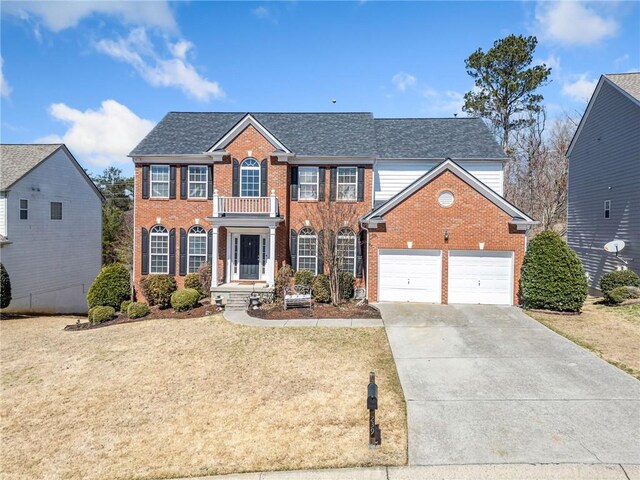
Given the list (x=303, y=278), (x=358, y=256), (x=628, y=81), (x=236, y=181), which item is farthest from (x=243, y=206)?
(x=628, y=81)

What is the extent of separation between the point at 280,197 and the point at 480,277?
9130 mm

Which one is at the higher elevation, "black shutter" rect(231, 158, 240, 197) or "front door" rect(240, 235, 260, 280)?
"black shutter" rect(231, 158, 240, 197)

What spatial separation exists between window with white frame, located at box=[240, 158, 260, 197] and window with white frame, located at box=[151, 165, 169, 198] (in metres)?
3.77

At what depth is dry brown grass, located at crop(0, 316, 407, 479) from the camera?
6023 mm

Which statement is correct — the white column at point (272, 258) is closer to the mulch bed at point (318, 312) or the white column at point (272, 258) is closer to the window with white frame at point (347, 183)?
the mulch bed at point (318, 312)

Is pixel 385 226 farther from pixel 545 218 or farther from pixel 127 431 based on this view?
pixel 545 218

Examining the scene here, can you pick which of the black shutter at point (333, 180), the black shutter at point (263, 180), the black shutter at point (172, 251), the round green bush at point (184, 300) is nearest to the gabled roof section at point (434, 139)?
the black shutter at point (333, 180)

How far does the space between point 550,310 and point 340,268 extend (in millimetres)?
7940

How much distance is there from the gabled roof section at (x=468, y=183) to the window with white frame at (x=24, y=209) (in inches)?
719

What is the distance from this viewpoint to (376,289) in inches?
604

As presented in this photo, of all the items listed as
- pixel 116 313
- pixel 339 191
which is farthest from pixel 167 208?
pixel 339 191

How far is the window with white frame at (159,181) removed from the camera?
18445 millimetres

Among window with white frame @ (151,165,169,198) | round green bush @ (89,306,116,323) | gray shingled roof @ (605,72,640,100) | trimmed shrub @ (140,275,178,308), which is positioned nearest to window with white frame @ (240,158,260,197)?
window with white frame @ (151,165,169,198)

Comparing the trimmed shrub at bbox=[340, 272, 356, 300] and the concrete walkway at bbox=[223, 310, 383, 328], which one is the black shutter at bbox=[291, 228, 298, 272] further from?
the concrete walkway at bbox=[223, 310, 383, 328]
